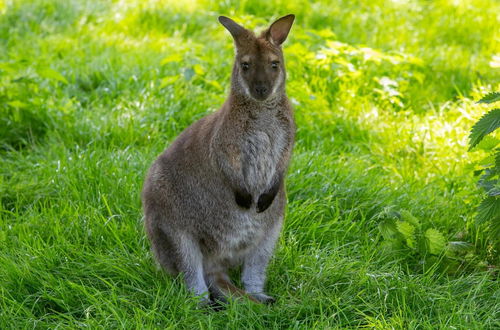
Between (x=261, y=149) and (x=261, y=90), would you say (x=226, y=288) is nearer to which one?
(x=261, y=149)

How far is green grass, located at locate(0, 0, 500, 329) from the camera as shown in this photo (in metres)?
3.49

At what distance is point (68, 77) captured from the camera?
6.36 metres

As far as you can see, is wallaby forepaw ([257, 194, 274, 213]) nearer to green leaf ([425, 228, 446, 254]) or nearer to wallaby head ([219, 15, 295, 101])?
wallaby head ([219, 15, 295, 101])

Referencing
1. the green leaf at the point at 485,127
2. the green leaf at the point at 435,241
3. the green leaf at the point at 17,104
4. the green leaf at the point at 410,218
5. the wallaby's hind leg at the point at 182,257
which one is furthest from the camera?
the green leaf at the point at 17,104

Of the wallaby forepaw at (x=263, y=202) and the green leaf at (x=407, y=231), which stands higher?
the wallaby forepaw at (x=263, y=202)

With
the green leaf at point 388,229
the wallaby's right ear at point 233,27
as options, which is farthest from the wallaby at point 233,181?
the green leaf at point 388,229

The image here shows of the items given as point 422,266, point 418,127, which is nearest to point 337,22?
point 418,127

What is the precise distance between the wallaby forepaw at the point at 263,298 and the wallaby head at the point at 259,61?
3.22ft

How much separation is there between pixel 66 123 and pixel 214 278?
2.29m

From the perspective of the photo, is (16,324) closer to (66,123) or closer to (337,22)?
(66,123)

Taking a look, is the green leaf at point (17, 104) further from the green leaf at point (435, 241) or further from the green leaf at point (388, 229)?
the green leaf at point (435, 241)

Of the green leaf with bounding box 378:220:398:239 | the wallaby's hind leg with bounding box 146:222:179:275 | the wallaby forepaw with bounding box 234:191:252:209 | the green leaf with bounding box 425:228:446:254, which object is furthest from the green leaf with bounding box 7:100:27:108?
the green leaf with bounding box 425:228:446:254

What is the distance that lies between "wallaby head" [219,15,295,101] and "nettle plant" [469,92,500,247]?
0.98 metres

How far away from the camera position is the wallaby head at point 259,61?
11.5ft
